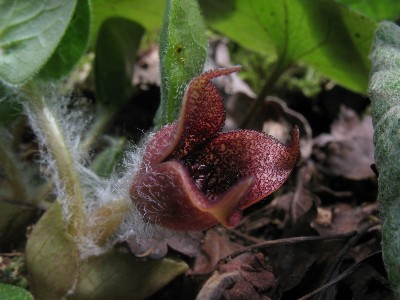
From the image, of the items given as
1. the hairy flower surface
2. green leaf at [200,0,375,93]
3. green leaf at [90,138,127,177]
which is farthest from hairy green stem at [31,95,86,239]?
green leaf at [200,0,375,93]

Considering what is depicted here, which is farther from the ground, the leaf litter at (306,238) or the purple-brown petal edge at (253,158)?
the purple-brown petal edge at (253,158)

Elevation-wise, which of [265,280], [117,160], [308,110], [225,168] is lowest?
[308,110]

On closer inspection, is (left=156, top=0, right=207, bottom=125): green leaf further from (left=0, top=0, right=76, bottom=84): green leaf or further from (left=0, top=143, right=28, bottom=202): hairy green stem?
(left=0, top=143, right=28, bottom=202): hairy green stem

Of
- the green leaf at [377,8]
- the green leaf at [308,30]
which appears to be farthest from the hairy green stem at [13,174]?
the green leaf at [377,8]

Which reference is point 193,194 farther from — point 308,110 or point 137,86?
point 308,110

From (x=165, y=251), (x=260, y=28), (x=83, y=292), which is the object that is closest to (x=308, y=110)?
(x=260, y=28)

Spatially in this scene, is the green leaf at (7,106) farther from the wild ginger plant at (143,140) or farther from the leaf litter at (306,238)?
the leaf litter at (306,238)
